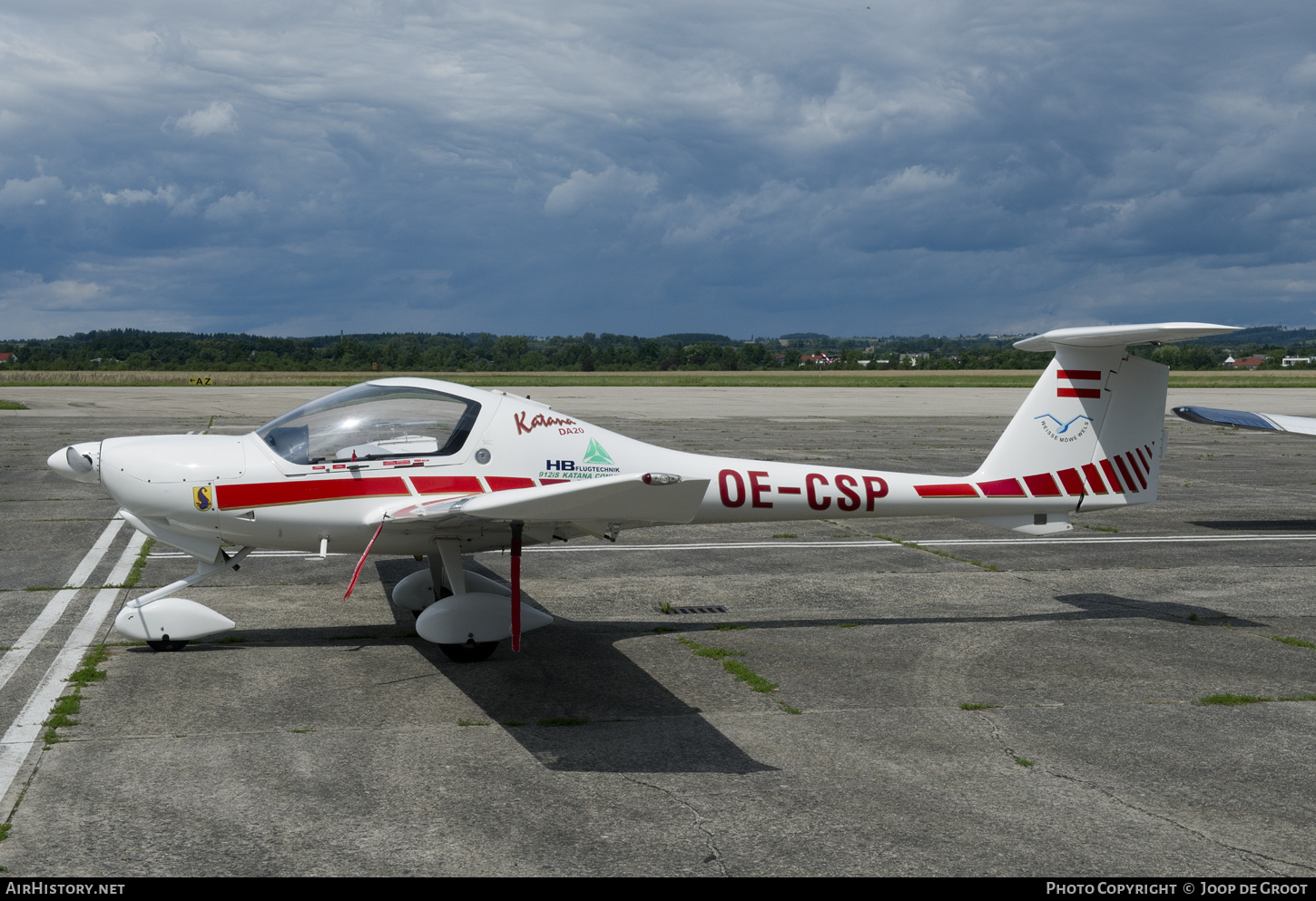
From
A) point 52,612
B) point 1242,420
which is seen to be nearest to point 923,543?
point 1242,420

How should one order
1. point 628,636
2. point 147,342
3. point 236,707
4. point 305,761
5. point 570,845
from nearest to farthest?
point 570,845, point 305,761, point 236,707, point 628,636, point 147,342

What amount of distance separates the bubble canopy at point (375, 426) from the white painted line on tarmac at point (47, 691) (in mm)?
2243

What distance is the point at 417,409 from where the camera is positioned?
27.5 feet

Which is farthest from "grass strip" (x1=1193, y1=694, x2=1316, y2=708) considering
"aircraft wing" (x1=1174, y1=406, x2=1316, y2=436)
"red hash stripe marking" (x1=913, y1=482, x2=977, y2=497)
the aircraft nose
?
"aircraft wing" (x1=1174, y1=406, x2=1316, y2=436)

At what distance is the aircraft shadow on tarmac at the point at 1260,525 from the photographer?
592 inches

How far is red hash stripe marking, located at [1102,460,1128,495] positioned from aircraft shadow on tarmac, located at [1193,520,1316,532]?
6.86 meters

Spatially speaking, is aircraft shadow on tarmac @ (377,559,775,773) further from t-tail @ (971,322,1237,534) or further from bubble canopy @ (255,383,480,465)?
t-tail @ (971,322,1237,534)

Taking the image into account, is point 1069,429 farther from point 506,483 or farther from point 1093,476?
point 506,483

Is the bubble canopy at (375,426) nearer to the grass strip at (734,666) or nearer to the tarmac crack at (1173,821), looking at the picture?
the grass strip at (734,666)

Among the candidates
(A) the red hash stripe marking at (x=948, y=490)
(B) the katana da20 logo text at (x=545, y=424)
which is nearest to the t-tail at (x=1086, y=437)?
(A) the red hash stripe marking at (x=948, y=490)

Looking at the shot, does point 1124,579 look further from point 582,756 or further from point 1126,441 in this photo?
point 582,756

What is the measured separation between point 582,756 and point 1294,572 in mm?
9741

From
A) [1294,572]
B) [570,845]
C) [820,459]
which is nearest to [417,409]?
[570,845]

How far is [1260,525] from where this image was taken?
50.4 feet
